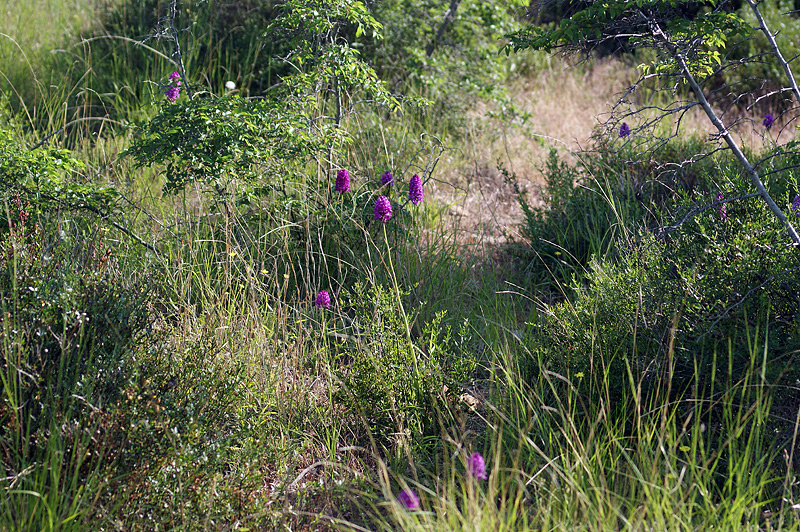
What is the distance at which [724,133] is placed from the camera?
2.33m

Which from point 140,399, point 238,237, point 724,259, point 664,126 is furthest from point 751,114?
Answer: point 140,399

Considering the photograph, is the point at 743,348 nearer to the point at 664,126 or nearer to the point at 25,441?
the point at 25,441

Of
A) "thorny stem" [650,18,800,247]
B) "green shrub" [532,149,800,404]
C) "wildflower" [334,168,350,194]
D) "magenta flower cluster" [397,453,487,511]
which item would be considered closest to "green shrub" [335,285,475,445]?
"green shrub" [532,149,800,404]

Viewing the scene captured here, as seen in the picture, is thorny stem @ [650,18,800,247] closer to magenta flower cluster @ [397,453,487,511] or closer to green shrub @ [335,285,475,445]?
green shrub @ [335,285,475,445]

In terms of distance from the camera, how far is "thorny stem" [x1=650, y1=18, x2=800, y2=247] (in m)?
2.22

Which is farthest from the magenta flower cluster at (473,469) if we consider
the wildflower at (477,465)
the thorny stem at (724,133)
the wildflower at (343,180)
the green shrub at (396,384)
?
the wildflower at (343,180)

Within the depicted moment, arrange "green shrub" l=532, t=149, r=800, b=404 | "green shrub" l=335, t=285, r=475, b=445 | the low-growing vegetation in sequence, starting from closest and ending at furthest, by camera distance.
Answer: the low-growing vegetation
"green shrub" l=532, t=149, r=800, b=404
"green shrub" l=335, t=285, r=475, b=445

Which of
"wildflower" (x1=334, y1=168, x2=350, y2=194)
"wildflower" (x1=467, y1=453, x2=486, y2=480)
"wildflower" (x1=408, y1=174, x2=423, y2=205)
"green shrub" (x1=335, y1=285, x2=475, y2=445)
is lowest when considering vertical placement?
"green shrub" (x1=335, y1=285, x2=475, y2=445)

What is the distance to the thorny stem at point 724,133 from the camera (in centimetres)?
222

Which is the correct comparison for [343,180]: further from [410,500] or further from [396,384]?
[410,500]

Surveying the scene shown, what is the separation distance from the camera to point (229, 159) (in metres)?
3.07

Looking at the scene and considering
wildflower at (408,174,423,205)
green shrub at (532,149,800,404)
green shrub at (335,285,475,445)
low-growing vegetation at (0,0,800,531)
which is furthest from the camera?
wildflower at (408,174,423,205)

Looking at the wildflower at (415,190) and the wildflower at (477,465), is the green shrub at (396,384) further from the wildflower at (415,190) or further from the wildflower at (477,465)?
the wildflower at (415,190)

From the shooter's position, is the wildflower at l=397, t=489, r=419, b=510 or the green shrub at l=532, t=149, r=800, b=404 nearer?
the wildflower at l=397, t=489, r=419, b=510
